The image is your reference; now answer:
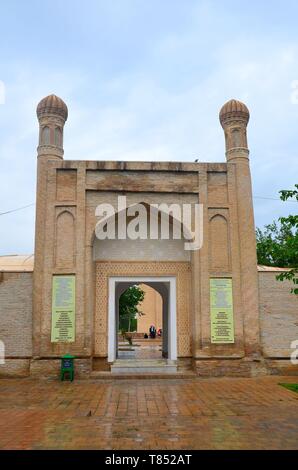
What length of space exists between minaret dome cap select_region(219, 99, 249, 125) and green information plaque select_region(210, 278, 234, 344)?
185 inches

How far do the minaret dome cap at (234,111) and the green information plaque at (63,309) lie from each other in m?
6.34

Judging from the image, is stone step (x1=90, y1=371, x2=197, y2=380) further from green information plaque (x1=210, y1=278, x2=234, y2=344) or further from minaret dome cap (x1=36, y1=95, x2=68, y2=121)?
minaret dome cap (x1=36, y1=95, x2=68, y2=121)

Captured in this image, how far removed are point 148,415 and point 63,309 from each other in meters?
5.15

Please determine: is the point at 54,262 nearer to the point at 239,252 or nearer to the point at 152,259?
the point at 152,259

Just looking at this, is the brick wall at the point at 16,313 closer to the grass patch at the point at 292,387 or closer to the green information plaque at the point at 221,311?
the green information plaque at the point at 221,311

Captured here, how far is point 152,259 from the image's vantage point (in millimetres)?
12789

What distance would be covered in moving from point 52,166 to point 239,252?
5.50 metres

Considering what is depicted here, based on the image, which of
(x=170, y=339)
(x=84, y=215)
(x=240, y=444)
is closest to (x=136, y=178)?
(x=84, y=215)

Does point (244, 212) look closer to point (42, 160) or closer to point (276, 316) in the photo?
point (276, 316)

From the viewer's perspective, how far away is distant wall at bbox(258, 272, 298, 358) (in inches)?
468

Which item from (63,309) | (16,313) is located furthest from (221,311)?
(16,313)

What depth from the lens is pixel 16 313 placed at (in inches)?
454

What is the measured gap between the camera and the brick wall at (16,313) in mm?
11398

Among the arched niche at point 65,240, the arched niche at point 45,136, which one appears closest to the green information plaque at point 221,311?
the arched niche at point 65,240
